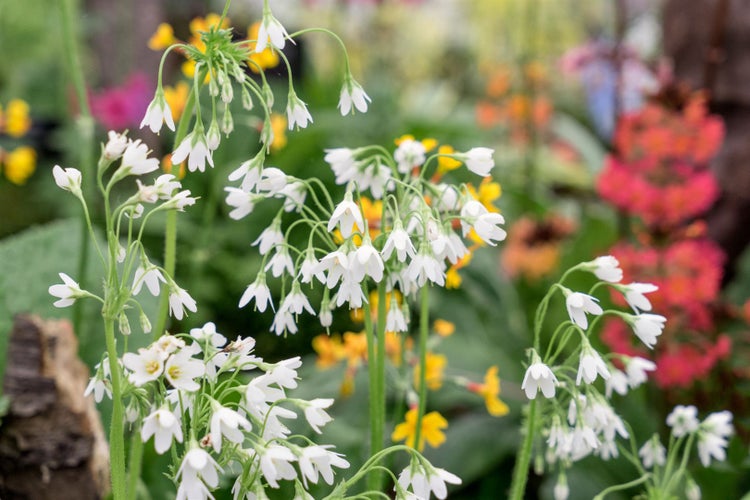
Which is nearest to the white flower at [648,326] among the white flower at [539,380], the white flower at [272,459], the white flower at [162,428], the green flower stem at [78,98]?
the white flower at [539,380]

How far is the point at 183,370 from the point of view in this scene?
0.93 metres

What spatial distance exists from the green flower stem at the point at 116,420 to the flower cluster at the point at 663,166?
1.68 metres

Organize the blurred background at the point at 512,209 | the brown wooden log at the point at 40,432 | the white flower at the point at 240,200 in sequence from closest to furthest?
the white flower at the point at 240,200, the brown wooden log at the point at 40,432, the blurred background at the point at 512,209

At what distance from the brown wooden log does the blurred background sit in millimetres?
269

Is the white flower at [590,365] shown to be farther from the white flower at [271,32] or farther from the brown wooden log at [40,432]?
the brown wooden log at [40,432]

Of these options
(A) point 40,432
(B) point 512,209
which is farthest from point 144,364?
(B) point 512,209

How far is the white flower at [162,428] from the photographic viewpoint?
34.0 inches

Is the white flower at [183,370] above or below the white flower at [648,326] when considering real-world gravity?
above

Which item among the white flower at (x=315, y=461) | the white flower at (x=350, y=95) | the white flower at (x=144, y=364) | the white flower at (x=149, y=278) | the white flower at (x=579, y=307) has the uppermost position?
the white flower at (x=350, y=95)

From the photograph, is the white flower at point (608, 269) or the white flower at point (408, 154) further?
the white flower at point (408, 154)

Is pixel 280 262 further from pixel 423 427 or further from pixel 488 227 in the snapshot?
pixel 423 427

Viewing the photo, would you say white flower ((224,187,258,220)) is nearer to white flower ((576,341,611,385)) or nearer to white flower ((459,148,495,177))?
white flower ((459,148,495,177))

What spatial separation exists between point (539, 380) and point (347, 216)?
1.01 feet

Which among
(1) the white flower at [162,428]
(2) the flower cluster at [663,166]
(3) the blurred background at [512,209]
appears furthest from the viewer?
(2) the flower cluster at [663,166]
